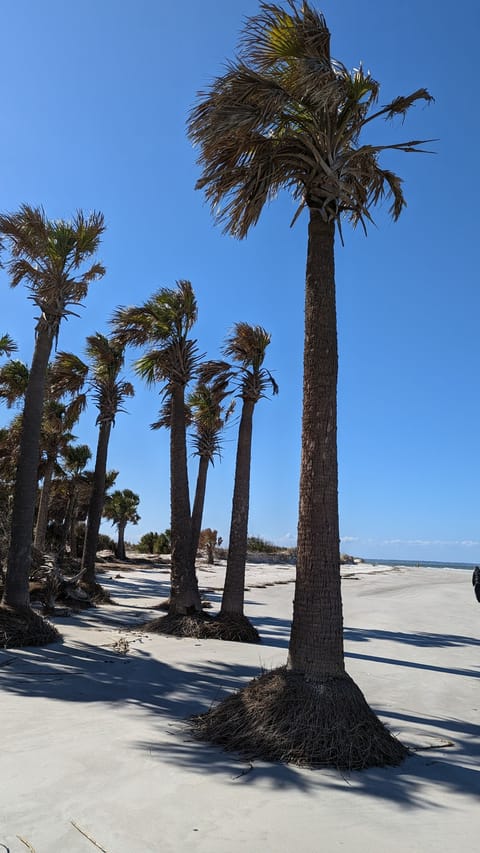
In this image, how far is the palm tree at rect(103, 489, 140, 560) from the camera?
4566 centimetres

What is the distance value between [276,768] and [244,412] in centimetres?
1000

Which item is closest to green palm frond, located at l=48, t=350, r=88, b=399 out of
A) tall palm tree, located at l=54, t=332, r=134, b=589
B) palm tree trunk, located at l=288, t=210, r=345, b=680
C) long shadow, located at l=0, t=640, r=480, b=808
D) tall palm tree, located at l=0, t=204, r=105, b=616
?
tall palm tree, located at l=54, t=332, r=134, b=589

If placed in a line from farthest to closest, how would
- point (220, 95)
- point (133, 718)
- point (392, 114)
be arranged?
point (392, 114), point (220, 95), point (133, 718)

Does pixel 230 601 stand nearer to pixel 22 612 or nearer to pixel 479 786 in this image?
pixel 22 612

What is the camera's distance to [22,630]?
1031cm

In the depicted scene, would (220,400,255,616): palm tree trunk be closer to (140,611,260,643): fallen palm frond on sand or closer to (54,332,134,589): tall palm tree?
(140,611,260,643): fallen palm frond on sand

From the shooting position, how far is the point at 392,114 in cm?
728

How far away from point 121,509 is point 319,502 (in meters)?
42.2

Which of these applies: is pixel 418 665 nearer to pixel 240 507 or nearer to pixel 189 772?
pixel 240 507

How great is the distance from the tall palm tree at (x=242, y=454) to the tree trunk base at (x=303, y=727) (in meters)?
7.26

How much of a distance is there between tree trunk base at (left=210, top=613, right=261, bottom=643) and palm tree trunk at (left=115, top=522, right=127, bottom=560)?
31.1 meters

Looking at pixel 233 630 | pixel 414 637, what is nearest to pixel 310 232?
pixel 233 630

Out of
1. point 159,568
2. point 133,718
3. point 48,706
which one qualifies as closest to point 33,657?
point 48,706

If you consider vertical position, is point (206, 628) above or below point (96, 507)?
below
